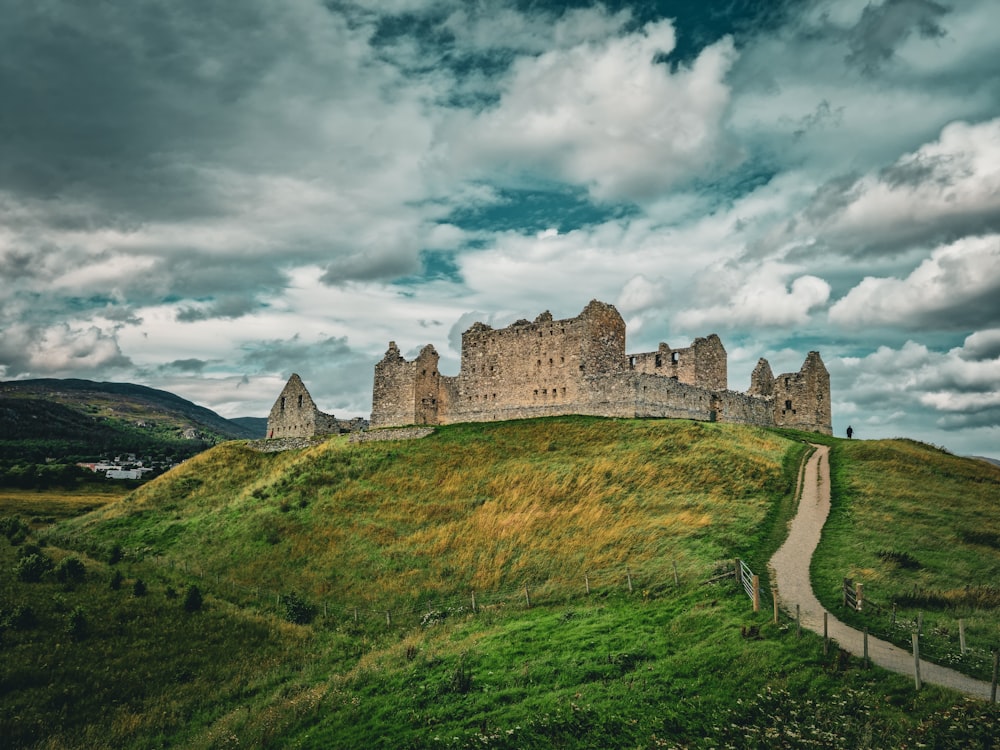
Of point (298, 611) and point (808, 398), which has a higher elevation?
point (808, 398)

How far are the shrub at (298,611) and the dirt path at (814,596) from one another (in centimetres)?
2262

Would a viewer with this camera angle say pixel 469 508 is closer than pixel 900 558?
No

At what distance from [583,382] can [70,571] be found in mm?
41372

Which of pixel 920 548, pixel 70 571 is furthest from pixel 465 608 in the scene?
pixel 920 548

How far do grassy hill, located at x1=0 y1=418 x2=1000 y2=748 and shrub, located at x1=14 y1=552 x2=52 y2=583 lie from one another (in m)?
0.29

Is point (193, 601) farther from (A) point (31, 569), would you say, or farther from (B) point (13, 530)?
(B) point (13, 530)

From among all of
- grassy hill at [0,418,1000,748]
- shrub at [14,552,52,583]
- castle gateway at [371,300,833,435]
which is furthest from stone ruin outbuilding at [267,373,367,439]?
shrub at [14,552,52,583]

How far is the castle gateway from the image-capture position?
62125 mm

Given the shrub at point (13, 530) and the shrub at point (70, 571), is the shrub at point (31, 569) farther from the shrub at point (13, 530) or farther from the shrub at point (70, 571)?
the shrub at point (13, 530)

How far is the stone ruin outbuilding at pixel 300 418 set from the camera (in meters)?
71.7

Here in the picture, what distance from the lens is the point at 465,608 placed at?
3372 cm

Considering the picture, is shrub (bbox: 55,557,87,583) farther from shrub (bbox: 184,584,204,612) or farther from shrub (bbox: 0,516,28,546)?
shrub (bbox: 0,516,28,546)

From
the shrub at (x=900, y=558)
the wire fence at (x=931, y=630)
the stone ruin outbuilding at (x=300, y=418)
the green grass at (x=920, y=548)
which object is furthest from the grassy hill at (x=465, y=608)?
the stone ruin outbuilding at (x=300, y=418)

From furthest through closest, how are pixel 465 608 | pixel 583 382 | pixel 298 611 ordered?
1. pixel 583 382
2. pixel 298 611
3. pixel 465 608
